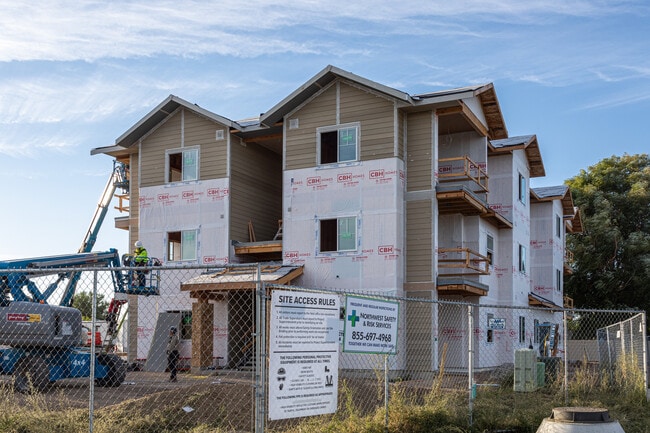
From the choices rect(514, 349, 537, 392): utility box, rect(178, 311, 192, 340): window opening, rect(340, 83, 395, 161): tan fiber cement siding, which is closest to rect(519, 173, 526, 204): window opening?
rect(340, 83, 395, 161): tan fiber cement siding

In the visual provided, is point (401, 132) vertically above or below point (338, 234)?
above

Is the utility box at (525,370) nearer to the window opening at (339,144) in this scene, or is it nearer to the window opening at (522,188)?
the window opening at (339,144)

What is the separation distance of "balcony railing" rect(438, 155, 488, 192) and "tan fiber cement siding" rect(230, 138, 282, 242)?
24.2 ft

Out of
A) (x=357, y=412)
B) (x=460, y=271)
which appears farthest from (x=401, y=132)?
(x=357, y=412)

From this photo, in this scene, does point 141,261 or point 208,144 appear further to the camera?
point 208,144

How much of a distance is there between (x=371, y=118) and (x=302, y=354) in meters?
19.2

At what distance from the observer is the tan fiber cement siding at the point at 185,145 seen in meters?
30.6

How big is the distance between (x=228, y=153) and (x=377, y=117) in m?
6.52

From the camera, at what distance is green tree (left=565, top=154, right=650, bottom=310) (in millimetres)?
48469

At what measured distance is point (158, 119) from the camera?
1257 inches

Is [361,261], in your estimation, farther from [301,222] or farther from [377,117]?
[377,117]

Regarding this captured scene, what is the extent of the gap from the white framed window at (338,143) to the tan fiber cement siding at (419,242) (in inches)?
115

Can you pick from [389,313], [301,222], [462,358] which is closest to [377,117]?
[301,222]

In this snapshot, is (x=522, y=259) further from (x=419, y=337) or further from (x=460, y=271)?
(x=419, y=337)
